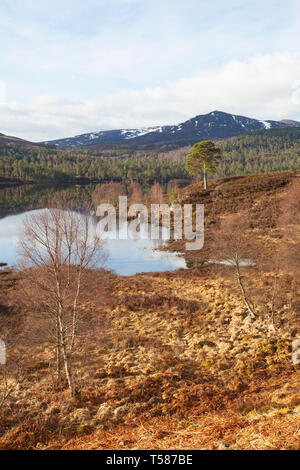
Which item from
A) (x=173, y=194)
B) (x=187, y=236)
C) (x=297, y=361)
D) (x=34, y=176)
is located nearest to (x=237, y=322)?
(x=297, y=361)

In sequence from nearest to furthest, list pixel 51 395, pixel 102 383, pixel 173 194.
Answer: pixel 51 395 < pixel 102 383 < pixel 173 194

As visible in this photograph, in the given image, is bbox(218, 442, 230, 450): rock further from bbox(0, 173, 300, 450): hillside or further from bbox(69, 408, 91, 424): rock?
bbox(69, 408, 91, 424): rock

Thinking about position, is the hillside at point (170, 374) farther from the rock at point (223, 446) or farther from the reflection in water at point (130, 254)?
the reflection in water at point (130, 254)

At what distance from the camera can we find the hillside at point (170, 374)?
681 centimetres

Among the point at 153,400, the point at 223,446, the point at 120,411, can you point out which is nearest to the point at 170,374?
the point at 153,400

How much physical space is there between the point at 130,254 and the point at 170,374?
25189 mm

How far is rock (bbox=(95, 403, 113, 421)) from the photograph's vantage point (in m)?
8.66

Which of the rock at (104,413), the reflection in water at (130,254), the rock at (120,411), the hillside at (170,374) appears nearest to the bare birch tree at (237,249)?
the hillside at (170,374)

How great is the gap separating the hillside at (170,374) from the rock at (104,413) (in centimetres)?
4

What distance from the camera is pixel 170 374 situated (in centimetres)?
1141

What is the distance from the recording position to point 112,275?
2733 cm

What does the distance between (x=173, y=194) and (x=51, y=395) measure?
52175mm

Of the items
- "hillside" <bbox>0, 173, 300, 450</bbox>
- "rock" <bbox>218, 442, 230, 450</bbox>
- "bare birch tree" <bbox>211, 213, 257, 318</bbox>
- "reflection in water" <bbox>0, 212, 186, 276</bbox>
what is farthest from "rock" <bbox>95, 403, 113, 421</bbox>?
"reflection in water" <bbox>0, 212, 186, 276</bbox>

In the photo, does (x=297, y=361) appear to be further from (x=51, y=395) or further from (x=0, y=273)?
(x=0, y=273)
